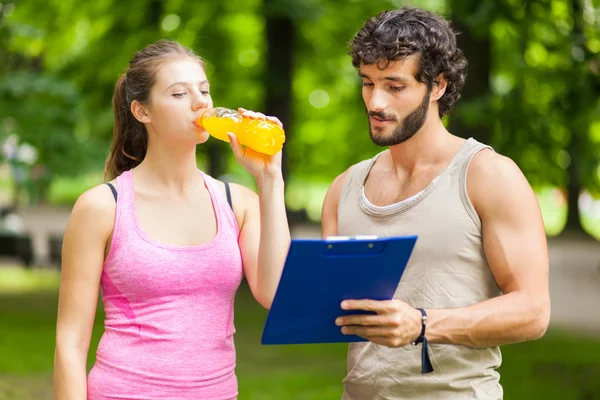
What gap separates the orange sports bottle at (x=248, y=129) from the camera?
9.63ft

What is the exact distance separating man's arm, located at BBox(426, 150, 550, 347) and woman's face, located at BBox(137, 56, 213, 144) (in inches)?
36.4

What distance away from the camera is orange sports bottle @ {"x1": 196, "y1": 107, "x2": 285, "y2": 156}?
116 inches

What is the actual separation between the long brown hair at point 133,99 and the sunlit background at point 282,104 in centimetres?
48

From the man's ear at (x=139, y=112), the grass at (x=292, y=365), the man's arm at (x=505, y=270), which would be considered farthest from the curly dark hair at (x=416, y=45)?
the grass at (x=292, y=365)

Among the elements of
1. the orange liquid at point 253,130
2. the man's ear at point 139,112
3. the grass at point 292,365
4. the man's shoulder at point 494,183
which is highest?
the man's ear at point 139,112

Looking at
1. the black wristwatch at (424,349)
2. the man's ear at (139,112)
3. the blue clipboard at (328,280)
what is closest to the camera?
the blue clipboard at (328,280)

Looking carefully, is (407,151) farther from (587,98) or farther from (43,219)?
(43,219)

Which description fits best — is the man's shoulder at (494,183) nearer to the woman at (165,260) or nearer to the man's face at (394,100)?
the man's face at (394,100)

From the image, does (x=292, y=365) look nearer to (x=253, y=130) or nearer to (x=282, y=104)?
(x=282, y=104)

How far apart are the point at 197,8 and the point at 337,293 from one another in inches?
450

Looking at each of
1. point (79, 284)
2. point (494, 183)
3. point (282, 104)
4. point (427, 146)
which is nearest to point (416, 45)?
point (427, 146)

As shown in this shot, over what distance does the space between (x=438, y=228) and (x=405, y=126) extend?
35 centimetres

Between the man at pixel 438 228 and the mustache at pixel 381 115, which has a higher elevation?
the mustache at pixel 381 115

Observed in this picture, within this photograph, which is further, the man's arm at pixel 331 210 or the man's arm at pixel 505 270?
the man's arm at pixel 331 210
